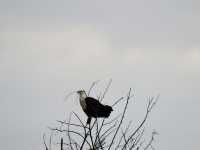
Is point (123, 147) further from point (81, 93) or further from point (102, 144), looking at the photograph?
point (81, 93)

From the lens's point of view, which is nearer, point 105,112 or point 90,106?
point 90,106

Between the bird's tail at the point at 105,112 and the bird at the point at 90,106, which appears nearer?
the bird at the point at 90,106

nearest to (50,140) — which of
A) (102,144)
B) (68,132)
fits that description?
(68,132)

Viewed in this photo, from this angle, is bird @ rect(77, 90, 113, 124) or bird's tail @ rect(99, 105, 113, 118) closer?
bird @ rect(77, 90, 113, 124)

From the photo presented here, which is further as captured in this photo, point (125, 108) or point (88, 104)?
point (88, 104)

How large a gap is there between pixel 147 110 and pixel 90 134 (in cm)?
104

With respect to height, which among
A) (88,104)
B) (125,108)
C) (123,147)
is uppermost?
(88,104)

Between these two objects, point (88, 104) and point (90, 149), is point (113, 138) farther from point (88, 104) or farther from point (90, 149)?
point (88, 104)

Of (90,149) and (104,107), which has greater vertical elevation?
(104,107)

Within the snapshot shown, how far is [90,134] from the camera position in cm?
809

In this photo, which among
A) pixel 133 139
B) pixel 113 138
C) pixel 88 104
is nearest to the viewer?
pixel 113 138

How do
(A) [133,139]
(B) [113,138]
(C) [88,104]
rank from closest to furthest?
(B) [113,138]
(A) [133,139]
(C) [88,104]

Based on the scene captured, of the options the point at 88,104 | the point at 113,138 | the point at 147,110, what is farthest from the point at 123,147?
the point at 88,104

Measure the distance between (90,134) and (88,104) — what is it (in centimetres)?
379
